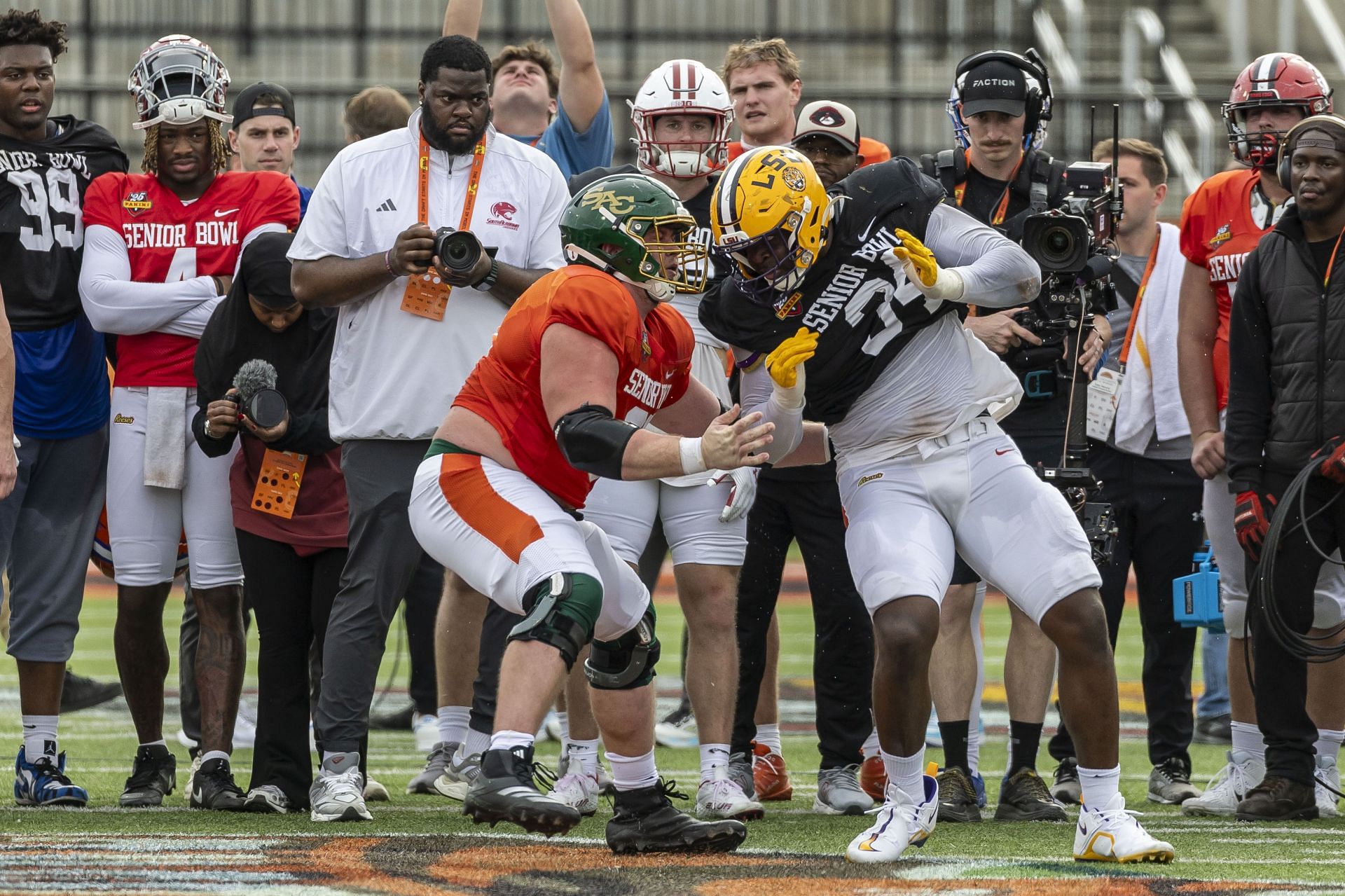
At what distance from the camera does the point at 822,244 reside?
4.74 metres

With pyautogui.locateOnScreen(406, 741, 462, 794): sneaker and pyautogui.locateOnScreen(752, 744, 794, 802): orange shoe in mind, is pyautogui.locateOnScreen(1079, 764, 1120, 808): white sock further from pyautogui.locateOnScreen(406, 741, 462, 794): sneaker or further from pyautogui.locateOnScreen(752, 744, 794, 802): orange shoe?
pyautogui.locateOnScreen(406, 741, 462, 794): sneaker

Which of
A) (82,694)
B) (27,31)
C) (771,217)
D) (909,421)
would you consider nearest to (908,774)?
(909,421)

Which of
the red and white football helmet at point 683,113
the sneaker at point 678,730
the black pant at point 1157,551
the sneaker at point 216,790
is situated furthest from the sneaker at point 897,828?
the sneaker at point 678,730

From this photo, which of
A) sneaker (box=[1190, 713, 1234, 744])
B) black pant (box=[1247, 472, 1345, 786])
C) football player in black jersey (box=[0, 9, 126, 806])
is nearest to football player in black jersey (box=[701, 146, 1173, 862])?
black pant (box=[1247, 472, 1345, 786])

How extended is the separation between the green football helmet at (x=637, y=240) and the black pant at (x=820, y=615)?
1556 mm

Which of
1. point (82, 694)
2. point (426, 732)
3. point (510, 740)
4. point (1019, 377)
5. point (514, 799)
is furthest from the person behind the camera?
point (82, 694)

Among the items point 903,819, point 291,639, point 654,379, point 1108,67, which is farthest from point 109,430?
point 1108,67

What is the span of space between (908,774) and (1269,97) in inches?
109

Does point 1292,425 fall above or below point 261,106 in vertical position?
below

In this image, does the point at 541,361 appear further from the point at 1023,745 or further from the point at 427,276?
the point at 1023,745

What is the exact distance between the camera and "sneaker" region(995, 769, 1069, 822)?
18.3ft

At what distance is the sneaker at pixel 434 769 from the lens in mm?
5891

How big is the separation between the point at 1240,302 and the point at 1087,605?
63.7 inches

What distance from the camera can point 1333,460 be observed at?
5.48m
